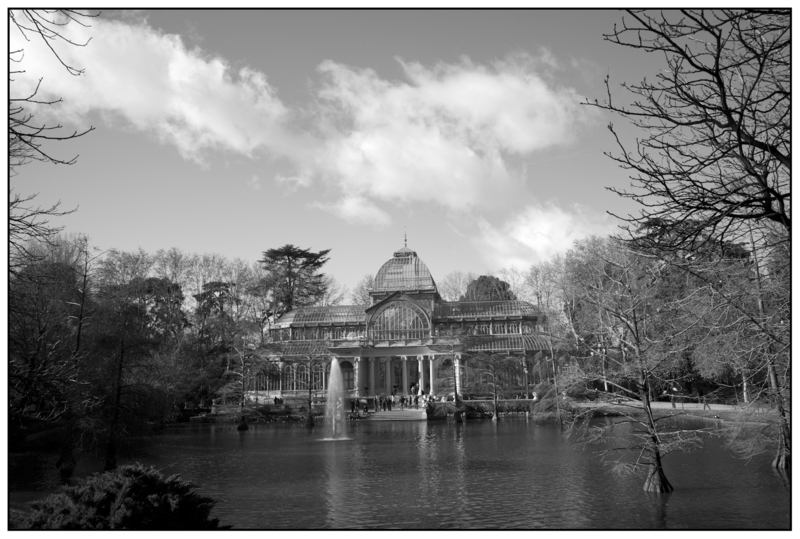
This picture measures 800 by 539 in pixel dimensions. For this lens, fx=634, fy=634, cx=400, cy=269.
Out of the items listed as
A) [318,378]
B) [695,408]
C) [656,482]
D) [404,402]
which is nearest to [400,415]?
[404,402]

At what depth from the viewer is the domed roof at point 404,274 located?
191ft

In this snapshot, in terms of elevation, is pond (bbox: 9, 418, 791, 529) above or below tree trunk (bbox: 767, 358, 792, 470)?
below

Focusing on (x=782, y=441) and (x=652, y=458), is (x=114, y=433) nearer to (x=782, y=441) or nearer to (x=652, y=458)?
(x=652, y=458)

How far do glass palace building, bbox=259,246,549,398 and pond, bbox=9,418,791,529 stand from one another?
2019 cm

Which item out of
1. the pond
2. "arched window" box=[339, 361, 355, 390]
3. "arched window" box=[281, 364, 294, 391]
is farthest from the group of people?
the pond

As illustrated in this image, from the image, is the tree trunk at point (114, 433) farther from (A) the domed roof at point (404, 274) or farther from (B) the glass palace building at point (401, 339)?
(A) the domed roof at point (404, 274)

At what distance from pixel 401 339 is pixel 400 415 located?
12.4m

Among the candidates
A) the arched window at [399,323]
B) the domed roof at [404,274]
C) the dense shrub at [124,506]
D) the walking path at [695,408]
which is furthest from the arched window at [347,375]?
the dense shrub at [124,506]

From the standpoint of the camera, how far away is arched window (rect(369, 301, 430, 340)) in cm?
5231

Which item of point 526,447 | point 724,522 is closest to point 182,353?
point 526,447

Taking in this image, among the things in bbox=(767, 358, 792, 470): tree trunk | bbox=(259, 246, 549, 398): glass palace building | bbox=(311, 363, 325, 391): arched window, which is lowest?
bbox=(767, 358, 792, 470): tree trunk

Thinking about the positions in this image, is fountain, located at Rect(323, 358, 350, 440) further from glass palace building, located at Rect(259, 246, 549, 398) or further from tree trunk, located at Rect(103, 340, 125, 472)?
tree trunk, located at Rect(103, 340, 125, 472)

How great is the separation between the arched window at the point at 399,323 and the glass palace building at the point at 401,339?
0.27 feet

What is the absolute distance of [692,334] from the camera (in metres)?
23.2
